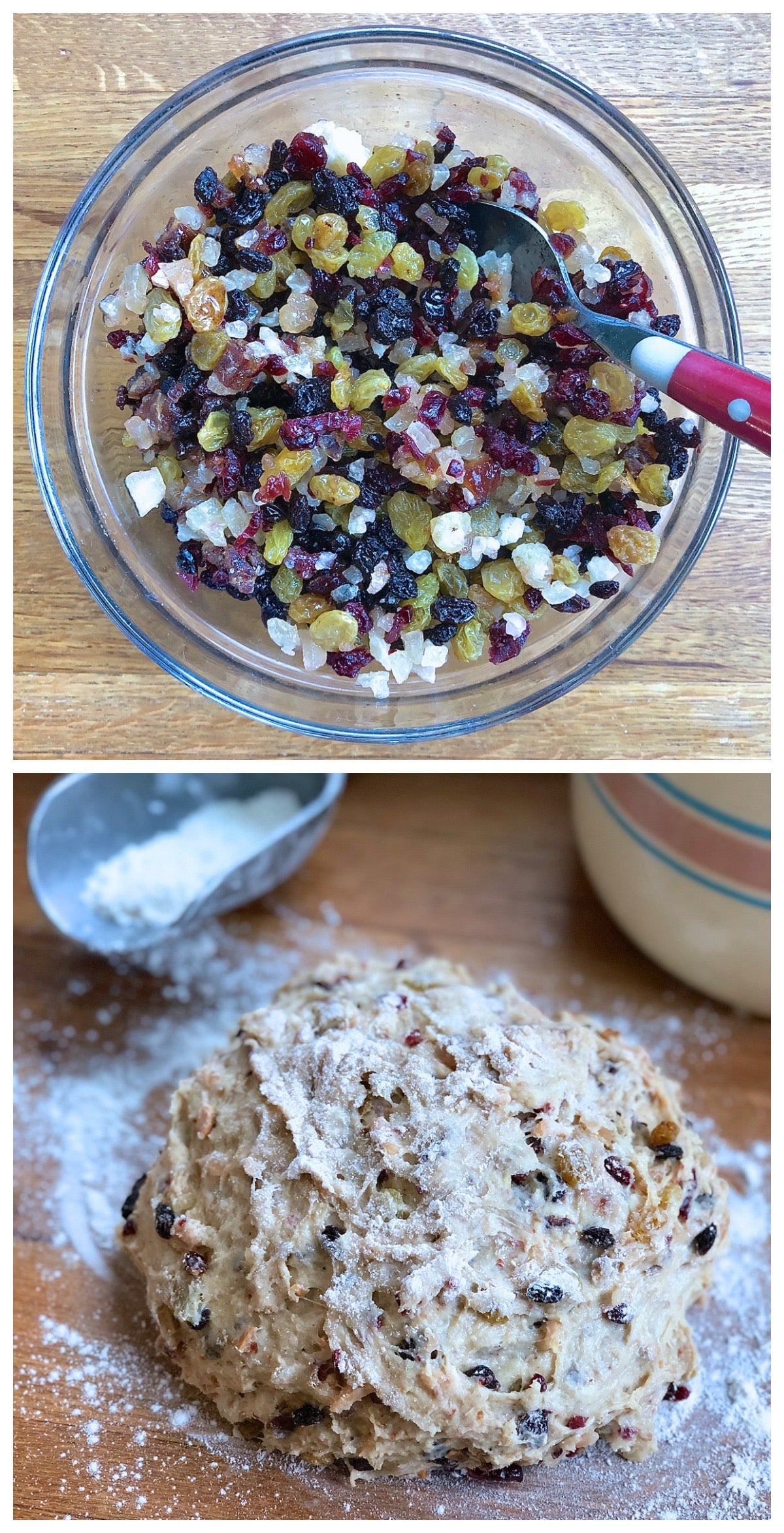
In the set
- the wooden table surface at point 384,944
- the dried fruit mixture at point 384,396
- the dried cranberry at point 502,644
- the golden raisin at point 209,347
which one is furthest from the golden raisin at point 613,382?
the wooden table surface at point 384,944

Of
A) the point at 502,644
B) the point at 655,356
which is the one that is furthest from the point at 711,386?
the point at 502,644

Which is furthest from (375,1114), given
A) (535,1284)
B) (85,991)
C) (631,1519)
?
(85,991)

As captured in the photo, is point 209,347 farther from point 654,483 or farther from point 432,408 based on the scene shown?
point 654,483

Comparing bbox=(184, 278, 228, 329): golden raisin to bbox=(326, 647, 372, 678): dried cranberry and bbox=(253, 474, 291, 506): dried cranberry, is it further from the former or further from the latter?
bbox=(326, 647, 372, 678): dried cranberry

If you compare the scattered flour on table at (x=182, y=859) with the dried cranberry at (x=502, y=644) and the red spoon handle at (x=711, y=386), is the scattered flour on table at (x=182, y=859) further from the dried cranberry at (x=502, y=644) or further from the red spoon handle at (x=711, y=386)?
the red spoon handle at (x=711, y=386)

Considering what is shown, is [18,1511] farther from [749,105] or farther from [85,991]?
[749,105]
